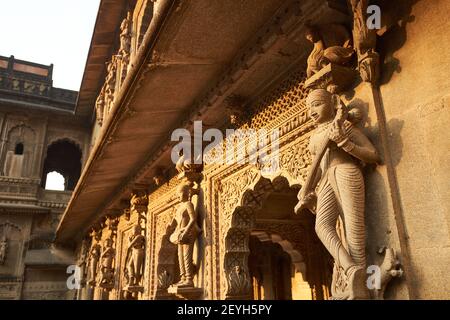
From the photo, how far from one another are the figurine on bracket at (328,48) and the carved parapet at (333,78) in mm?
60

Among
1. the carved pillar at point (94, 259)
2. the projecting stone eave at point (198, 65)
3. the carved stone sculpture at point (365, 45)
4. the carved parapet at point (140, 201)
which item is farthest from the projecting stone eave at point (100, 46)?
the carved stone sculpture at point (365, 45)

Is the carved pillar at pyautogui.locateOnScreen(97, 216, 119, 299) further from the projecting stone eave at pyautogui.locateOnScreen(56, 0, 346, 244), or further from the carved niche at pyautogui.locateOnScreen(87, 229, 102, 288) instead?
the projecting stone eave at pyautogui.locateOnScreen(56, 0, 346, 244)

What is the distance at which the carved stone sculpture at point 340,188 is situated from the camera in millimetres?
1864

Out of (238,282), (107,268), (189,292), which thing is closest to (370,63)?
(238,282)

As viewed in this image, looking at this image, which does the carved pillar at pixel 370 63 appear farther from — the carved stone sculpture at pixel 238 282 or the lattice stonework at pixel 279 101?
the carved stone sculpture at pixel 238 282

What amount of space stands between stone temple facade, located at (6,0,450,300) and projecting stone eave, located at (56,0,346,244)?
0.01 metres

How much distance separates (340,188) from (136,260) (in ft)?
15.5

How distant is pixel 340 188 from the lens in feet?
6.57

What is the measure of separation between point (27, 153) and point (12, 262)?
4.04 meters

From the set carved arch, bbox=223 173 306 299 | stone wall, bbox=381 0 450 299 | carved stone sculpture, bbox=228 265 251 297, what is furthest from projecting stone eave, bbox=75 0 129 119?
stone wall, bbox=381 0 450 299
